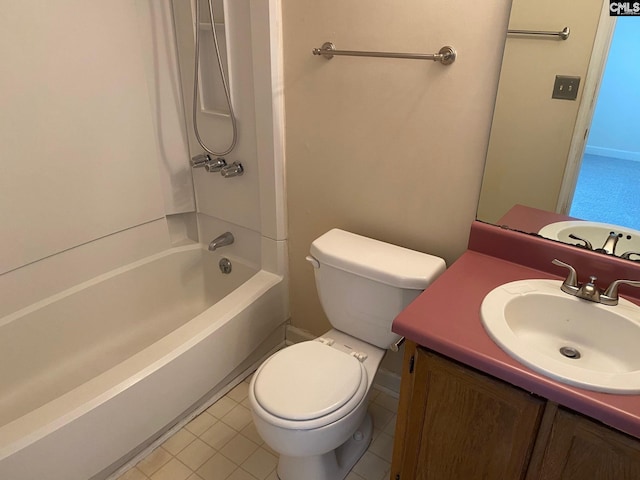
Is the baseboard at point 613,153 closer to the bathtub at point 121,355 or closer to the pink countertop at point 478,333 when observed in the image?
the pink countertop at point 478,333

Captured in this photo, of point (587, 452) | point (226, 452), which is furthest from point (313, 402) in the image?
point (587, 452)

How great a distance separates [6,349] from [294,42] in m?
1.66

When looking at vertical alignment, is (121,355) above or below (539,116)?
below

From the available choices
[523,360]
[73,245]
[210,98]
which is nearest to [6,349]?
[73,245]

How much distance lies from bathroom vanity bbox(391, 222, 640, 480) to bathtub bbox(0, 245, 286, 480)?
33.4 inches

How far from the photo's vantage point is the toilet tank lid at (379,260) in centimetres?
155

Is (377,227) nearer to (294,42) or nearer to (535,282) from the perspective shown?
(535,282)

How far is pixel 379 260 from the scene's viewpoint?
1635mm

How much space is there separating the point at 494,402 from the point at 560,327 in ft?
1.11

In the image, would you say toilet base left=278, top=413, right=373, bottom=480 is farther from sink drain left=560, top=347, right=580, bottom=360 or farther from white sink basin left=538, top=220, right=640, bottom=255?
white sink basin left=538, top=220, right=640, bottom=255

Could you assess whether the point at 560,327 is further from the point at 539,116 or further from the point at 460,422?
the point at 539,116

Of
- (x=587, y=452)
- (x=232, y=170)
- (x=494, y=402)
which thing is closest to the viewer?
(x=587, y=452)

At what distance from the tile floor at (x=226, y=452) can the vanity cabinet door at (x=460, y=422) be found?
0.48 meters

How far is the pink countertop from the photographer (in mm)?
940
